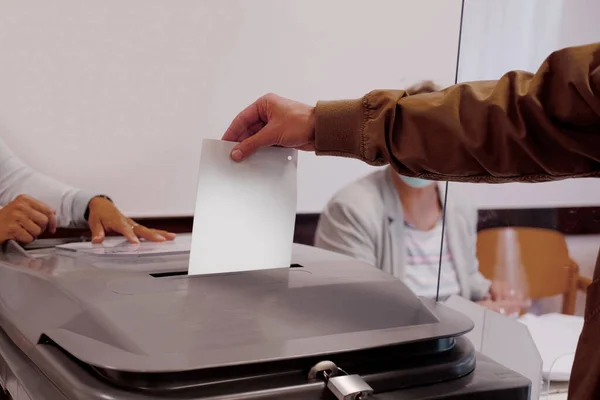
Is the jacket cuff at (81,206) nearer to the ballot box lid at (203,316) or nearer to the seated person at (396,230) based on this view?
the ballot box lid at (203,316)

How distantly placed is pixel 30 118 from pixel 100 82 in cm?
17

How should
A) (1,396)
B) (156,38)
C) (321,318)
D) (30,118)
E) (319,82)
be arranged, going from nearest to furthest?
(321,318) → (1,396) → (30,118) → (156,38) → (319,82)

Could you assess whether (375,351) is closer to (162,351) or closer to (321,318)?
(321,318)

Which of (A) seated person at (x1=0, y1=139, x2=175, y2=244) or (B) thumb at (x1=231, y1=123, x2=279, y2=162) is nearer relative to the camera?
(B) thumb at (x1=231, y1=123, x2=279, y2=162)

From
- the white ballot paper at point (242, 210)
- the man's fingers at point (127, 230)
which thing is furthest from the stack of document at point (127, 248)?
the white ballot paper at point (242, 210)

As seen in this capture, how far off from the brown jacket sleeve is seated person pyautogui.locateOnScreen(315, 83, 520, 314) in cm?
108

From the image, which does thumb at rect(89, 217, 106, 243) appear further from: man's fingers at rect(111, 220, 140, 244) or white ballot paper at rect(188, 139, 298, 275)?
white ballot paper at rect(188, 139, 298, 275)

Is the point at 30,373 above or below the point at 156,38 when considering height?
below

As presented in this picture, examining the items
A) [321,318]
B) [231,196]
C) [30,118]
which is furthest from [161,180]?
[321,318]

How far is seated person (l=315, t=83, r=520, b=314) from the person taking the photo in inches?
76.8

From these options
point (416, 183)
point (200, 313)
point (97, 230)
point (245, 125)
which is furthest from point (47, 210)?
point (416, 183)

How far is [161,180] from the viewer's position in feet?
5.32

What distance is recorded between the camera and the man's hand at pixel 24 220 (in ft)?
3.51

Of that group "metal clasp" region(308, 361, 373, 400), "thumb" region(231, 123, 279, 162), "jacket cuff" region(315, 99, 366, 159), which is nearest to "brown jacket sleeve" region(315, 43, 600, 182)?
"jacket cuff" region(315, 99, 366, 159)
